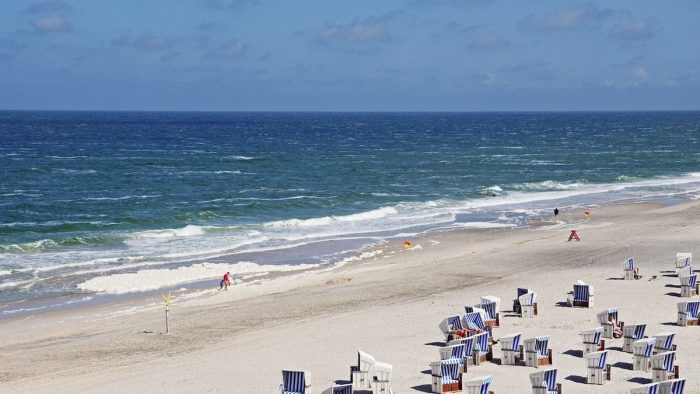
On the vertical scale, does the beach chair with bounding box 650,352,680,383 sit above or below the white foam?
above

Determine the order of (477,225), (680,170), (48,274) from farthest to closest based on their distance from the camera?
1. (680,170)
2. (477,225)
3. (48,274)

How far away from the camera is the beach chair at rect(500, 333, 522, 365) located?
22344 millimetres

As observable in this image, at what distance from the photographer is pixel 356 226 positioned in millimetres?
50938

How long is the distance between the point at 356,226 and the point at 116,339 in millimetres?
26092

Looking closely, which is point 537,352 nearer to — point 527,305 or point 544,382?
point 544,382

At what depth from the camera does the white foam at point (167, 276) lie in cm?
3422

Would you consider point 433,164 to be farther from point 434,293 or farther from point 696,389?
point 696,389

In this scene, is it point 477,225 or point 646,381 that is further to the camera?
point 477,225

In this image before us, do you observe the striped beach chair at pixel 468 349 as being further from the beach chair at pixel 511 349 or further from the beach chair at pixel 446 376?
the beach chair at pixel 446 376

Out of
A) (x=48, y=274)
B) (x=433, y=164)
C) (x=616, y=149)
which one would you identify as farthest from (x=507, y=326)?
(x=616, y=149)

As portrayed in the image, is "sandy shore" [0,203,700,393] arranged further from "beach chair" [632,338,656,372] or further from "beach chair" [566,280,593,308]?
"beach chair" [566,280,593,308]

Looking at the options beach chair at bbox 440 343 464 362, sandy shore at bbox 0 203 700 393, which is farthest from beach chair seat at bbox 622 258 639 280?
beach chair at bbox 440 343 464 362

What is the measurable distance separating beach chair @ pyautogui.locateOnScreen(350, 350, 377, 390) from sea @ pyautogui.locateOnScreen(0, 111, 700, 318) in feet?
50.2

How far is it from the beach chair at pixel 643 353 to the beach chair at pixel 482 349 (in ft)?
11.8
